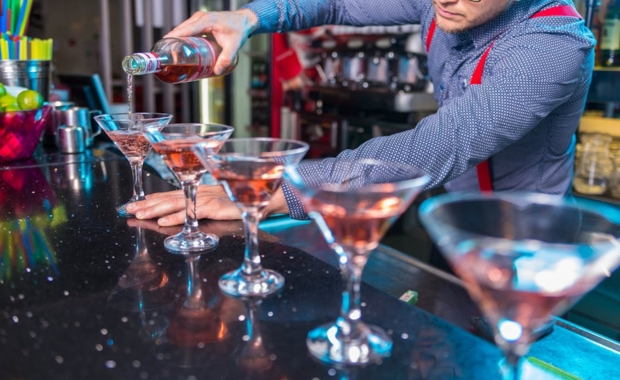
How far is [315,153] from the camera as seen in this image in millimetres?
4645

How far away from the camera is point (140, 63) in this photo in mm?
1451

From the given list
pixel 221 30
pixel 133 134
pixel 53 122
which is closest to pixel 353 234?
pixel 133 134

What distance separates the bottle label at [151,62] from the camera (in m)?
1.49

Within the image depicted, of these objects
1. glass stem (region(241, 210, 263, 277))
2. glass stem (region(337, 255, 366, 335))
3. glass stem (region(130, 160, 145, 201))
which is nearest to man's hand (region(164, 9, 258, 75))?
glass stem (region(130, 160, 145, 201))

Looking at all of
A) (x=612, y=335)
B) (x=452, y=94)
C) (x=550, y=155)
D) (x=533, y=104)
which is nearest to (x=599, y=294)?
(x=612, y=335)

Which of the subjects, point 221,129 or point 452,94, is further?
point 452,94

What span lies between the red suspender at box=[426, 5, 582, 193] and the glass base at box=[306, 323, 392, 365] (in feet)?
3.29

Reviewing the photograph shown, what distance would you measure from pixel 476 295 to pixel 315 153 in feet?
12.9

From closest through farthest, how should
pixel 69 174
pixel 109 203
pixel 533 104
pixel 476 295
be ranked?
1. pixel 476 295
2. pixel 533 104
3. pixel 109 203
4. pixel 69 174

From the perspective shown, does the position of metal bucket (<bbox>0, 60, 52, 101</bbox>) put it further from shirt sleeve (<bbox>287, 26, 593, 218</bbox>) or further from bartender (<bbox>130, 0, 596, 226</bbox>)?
shirt sleeve (<bbox>287, 26, 593, 218</bbox>)

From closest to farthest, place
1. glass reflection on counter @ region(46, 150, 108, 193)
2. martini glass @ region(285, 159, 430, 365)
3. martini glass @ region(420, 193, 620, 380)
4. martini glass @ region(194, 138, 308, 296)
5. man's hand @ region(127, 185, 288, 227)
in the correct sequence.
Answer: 1. martini glass @ region(420, 193, 620, 380)
2. martini glass @ region(285, 159, 430, 365)
3. martini glass @ region(194, 138, 308, 296)
4. man's hand @ region(127, 185, 288, 227)
5. glass reflection on counter @ region(46, 150, 108, 193)

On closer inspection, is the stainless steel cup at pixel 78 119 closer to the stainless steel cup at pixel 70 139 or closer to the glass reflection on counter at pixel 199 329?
the stainless steel cup at pixel 70 139

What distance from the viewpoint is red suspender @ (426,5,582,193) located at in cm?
153

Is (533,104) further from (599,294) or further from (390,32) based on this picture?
(390,32)
